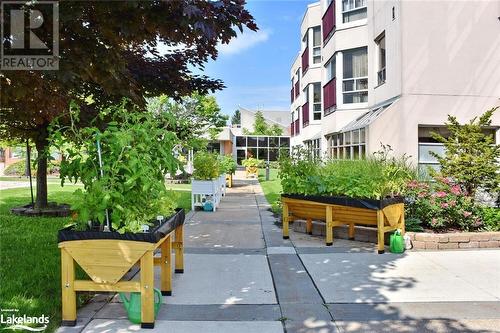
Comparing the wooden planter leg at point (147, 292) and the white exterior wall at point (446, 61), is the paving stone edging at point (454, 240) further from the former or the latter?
the wooden planter leg at point (147, 292)

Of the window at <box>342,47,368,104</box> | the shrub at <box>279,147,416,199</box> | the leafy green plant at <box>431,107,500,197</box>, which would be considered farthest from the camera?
the window at <box>342,47,368,104</box>

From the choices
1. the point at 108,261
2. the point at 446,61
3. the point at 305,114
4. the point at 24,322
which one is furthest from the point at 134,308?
the point at 305,114

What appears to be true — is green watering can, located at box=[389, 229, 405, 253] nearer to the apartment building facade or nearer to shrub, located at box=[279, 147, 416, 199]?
shrub, located at box=[279, 147, 416, 199]

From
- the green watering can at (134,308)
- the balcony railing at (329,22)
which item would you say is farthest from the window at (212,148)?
the green watering can at (134,308)

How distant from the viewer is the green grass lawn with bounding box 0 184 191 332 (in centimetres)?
434

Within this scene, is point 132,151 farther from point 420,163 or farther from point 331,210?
point 420,163

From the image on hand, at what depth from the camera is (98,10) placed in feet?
15.6

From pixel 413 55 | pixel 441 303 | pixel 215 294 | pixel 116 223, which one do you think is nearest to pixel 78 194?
pixel 116 223

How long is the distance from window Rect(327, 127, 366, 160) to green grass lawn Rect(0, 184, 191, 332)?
762cm

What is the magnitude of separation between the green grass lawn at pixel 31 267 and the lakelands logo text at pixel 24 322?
0.22ft

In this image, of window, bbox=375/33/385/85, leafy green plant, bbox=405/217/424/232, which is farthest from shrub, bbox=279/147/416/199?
window, bbox=375/33/385/85

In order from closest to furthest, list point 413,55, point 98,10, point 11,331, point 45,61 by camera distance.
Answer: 1. point 11,331
2. point 98,10
3. point 45,61
4. point 413,55

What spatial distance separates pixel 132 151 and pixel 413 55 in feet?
30.3

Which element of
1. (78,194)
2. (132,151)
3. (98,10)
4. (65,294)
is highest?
(98,10)
